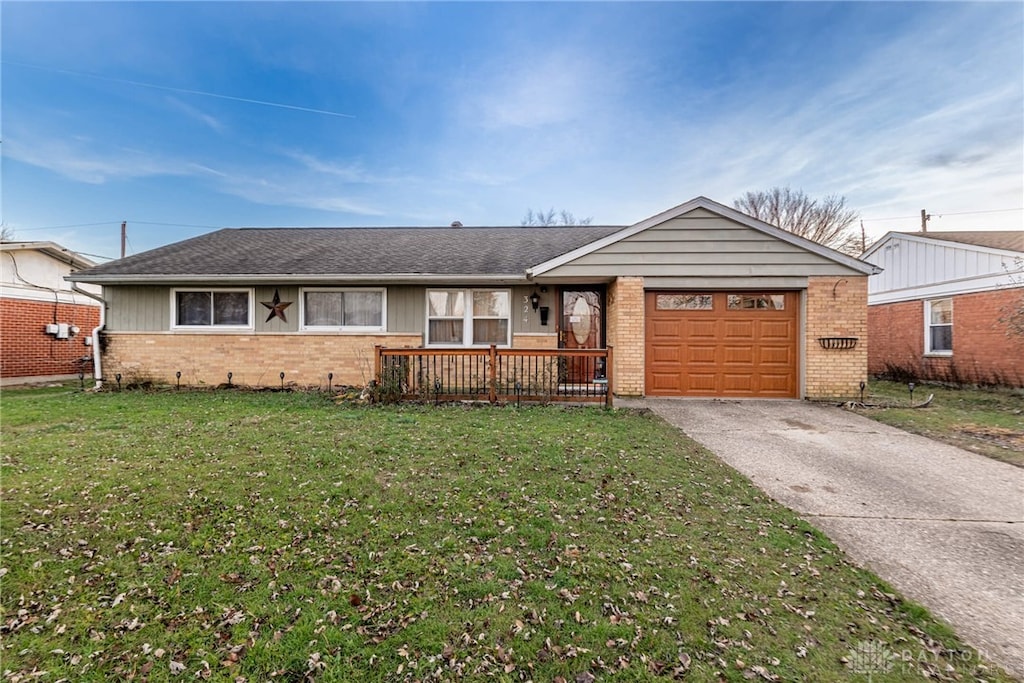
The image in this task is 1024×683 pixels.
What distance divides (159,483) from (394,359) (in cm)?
479

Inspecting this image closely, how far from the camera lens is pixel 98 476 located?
13.0ft

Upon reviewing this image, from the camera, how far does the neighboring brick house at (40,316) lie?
11.3 meters

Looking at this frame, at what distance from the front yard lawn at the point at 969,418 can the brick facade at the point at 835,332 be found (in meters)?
0.87

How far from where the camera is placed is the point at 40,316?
12.0 metres

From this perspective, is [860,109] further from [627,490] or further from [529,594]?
[529,594]

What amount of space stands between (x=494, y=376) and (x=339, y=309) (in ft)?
15.0

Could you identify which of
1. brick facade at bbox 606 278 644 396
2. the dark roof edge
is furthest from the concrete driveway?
the dark roof edge

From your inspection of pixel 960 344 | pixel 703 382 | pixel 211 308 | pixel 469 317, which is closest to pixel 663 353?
pixel 703 382

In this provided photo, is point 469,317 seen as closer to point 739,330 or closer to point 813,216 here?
point 739,330

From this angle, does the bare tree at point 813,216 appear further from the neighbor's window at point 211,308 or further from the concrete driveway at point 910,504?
the neighbor's window at point 211,308

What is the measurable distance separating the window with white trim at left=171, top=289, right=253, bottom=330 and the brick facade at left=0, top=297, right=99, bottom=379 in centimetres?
504

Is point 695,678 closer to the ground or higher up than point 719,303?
closer to the ground

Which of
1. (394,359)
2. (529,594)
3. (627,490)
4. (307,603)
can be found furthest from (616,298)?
(307,603)

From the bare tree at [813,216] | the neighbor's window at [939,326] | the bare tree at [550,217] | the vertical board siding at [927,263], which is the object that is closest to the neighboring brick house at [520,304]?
the vertical board siding at [927,263]
